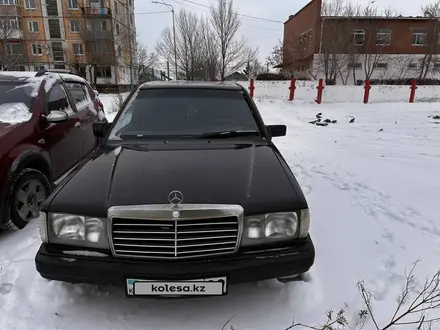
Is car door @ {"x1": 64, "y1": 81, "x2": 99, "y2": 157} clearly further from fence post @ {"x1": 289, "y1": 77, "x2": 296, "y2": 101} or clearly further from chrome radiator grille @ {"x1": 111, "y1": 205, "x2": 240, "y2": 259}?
fence post @ {"x1": 289, "y1": 77, "x2": 296, "y2": 101}

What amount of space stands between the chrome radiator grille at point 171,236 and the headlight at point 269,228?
0.29ft

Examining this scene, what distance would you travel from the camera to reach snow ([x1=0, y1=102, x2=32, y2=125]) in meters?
3.53

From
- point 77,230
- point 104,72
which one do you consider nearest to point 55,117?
point 77,230

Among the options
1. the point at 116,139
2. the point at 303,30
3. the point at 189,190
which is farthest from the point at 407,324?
the point at 303,30

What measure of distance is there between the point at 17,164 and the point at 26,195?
0.39 metres

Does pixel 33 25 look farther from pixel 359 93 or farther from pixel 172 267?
pixel 172 267

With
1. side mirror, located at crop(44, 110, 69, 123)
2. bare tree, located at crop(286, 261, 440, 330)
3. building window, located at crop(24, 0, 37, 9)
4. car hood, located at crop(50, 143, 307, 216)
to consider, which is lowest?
bare tree, located at crop(286, 261, 440, 330)

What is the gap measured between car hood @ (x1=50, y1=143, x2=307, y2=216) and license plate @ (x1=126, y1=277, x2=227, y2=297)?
47 cm

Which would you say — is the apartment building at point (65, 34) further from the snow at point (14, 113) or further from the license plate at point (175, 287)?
the license plate at point (175, 287)

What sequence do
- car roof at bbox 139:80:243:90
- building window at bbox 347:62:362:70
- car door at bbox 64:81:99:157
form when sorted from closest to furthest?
1. car roof at bbox 139:80:243:90
2. car door at bbox 64:81:99:157
3. building window at bbox 347:62:362:70

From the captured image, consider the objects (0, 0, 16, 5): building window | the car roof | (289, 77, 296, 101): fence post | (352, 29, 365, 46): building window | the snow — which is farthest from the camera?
(0, 0, 16, 5): building window

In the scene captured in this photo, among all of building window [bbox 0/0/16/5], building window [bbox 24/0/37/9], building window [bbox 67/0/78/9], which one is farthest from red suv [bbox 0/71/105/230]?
building window [bbox 0/0/16/5]

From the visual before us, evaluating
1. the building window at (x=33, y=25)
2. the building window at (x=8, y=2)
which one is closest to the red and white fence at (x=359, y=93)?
the building window at (x=33, y=25)

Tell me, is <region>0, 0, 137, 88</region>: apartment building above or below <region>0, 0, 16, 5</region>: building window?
below
